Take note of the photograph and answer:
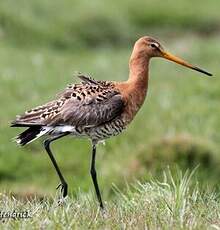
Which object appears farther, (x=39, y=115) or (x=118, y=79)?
(x=118, y=79)

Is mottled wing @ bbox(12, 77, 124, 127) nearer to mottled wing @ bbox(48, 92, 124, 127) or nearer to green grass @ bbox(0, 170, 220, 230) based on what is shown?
mottled wing @ bbox(48, 92, 124, 127)

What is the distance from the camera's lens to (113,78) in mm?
15531

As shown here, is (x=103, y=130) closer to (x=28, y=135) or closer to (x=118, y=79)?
(x=28, y=135)

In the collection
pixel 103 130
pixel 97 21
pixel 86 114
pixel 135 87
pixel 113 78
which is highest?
pixel 135 87

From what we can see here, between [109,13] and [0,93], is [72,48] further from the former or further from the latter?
[0,93]

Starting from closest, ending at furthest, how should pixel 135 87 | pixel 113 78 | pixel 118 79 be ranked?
pixel 135 87, pixel 118 79, pixel 113 78

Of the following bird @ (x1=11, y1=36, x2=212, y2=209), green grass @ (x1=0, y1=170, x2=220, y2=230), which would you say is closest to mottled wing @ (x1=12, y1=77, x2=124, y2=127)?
bird @ (x1=11, y1=36, x2=212, y2=209)

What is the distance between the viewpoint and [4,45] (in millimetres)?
17328

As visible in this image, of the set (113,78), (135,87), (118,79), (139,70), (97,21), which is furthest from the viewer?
(97,21)

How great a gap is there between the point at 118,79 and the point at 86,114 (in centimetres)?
799

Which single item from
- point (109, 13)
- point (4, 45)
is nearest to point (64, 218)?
point (4, 45)

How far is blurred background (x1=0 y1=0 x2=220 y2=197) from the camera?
11.1 m

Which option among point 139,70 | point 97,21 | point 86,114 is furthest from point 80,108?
point 97,21

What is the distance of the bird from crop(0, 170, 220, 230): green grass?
582 millimetres
